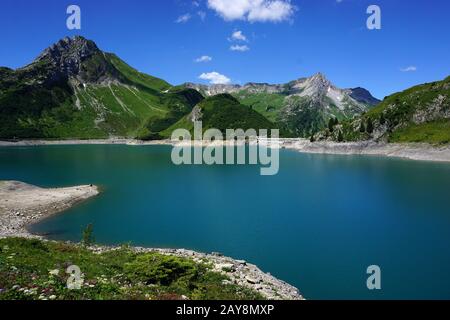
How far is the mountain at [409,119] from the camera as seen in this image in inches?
5999

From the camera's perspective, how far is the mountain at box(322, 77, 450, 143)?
152375 millimetres

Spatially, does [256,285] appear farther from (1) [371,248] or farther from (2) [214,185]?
(2) [214,185]

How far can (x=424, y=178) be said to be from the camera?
93000 mm

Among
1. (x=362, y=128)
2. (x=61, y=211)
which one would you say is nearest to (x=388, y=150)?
(x=362, y=128)

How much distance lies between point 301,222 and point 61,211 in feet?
125

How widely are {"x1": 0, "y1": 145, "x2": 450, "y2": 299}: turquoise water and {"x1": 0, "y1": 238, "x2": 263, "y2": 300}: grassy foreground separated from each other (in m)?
9.68

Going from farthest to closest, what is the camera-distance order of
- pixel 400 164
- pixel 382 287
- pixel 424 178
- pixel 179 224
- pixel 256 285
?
pixel 400 164 < pixel 424 178 < pixel 179 224 < pixel 382 287 < pixel 256 285

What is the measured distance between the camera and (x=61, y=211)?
201ft

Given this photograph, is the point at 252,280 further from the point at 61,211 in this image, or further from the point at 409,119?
the point at 409,119

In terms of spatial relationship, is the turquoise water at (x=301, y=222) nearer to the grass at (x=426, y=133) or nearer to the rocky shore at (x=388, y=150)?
the rocky shore at (x=388, y=150)

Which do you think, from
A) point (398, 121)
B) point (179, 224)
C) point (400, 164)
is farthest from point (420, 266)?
point (398, 121)

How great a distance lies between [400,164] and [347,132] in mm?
55296

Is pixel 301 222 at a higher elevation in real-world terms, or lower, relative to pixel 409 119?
lower

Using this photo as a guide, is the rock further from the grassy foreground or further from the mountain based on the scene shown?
the mountain
